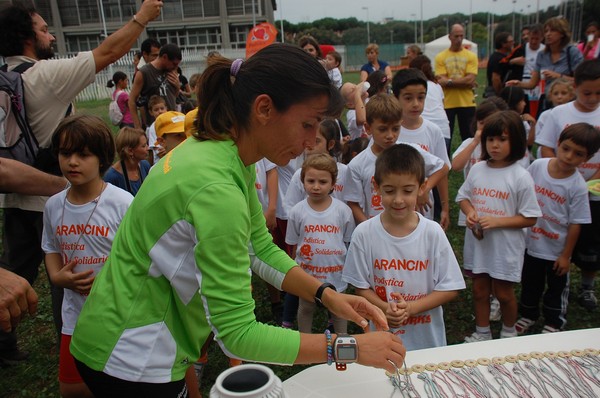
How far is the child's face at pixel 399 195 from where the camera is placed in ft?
7.56

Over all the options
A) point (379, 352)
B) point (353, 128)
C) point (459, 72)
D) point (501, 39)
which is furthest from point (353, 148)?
point (501, 39)

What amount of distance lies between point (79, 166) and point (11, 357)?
1.92m

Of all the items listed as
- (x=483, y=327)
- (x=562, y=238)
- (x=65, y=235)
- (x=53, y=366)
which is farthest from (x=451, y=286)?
(x=53, y=366)

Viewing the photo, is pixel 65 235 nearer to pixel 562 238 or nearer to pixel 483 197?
pixel 483 197

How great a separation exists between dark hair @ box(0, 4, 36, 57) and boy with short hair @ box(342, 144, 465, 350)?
82.9 inches

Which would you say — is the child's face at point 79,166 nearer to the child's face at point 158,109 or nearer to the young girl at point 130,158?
the young girl at point 130,158

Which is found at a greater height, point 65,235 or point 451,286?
point 65,235

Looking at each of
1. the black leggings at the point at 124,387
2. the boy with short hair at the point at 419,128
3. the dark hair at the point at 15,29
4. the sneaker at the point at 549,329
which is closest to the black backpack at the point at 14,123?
the dark hair at the point at 15,29

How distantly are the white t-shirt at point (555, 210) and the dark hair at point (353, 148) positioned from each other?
71.1 inches

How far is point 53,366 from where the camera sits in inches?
131

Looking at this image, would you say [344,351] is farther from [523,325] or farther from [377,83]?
[377,83]

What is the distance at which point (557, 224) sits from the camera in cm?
315

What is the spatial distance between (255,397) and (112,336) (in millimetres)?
530

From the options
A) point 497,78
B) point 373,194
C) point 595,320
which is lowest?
point 595,320
